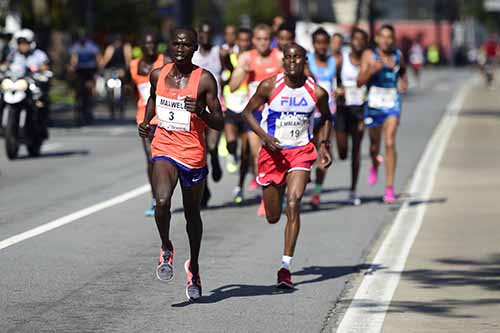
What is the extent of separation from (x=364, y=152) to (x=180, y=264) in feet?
42.3

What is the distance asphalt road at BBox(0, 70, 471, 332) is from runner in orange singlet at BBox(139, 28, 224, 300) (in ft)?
1.32

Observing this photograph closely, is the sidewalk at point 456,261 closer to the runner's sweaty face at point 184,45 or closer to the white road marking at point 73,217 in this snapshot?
the runner's sweaty face at point 184,45

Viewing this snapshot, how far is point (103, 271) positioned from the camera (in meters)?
10.6

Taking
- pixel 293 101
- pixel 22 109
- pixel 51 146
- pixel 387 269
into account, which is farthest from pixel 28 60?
pixel 387 269

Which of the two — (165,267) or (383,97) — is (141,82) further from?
(165,267)

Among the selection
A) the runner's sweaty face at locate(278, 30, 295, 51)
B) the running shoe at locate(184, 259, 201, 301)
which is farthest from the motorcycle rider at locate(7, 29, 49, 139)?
the running shoe at locate(184, 259, 201, 301)

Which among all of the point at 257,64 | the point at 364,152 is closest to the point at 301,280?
the point at 257,64

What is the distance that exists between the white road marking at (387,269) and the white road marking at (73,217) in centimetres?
306

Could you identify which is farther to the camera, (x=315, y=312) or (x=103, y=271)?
(x=103, y=271)

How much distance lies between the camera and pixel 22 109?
21.7 m

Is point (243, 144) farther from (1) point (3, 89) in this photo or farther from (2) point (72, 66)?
(2) point (72, 66)

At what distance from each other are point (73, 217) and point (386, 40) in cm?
398

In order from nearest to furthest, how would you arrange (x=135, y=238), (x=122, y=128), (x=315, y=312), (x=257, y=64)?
(x=315, y=312), (x=135, y=238), (x=257, y=64), (x=122, y=128)

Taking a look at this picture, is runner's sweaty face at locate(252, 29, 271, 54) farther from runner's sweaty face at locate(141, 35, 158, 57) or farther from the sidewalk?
the sidewalk
